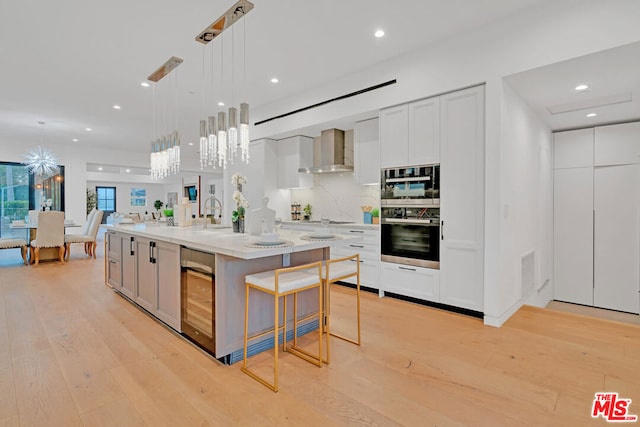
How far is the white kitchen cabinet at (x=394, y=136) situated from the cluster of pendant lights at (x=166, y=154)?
251cm

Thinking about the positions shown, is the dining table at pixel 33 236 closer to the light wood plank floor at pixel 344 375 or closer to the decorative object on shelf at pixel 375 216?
the light wood plank floor at pixel 344 375

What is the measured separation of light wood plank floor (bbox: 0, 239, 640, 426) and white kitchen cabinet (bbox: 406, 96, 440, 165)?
1.72 m

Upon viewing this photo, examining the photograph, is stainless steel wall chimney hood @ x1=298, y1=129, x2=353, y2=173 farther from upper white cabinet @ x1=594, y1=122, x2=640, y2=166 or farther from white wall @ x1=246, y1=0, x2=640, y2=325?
upper white cabinet @ x1=594, y1=122, x2=640, y2=166

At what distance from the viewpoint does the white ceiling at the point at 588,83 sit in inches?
104

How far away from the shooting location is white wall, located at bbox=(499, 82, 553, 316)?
316 centimetres

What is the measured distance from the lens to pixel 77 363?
7.68 ft

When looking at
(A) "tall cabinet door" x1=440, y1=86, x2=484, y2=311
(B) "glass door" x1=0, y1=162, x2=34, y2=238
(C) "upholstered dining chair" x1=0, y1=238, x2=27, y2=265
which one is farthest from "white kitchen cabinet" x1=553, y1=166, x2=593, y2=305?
(B) "glass door" x1=0, y1=162, x2=34, y2=238

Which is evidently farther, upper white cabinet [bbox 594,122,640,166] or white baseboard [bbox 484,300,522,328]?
upper white cabinet [bbox 594,122,640,166]

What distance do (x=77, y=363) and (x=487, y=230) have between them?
3607mm

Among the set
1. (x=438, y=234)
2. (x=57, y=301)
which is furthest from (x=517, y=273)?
(x=57, y=301)

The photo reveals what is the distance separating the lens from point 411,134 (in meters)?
3.69

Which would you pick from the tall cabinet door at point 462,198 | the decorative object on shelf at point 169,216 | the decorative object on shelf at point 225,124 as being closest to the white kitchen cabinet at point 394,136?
the tall cabinet door at point 462,198

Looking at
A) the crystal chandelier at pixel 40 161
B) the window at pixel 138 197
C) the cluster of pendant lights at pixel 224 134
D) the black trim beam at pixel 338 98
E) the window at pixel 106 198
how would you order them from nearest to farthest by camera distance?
the cluster of pendant lights at pixel 224 134, the black trim beam at pixel 338 98, the crystal chandelier at pixel 40 161, the window at pixel 106 198, the window at pixel 138 197

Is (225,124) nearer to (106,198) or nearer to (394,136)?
(394,136)
